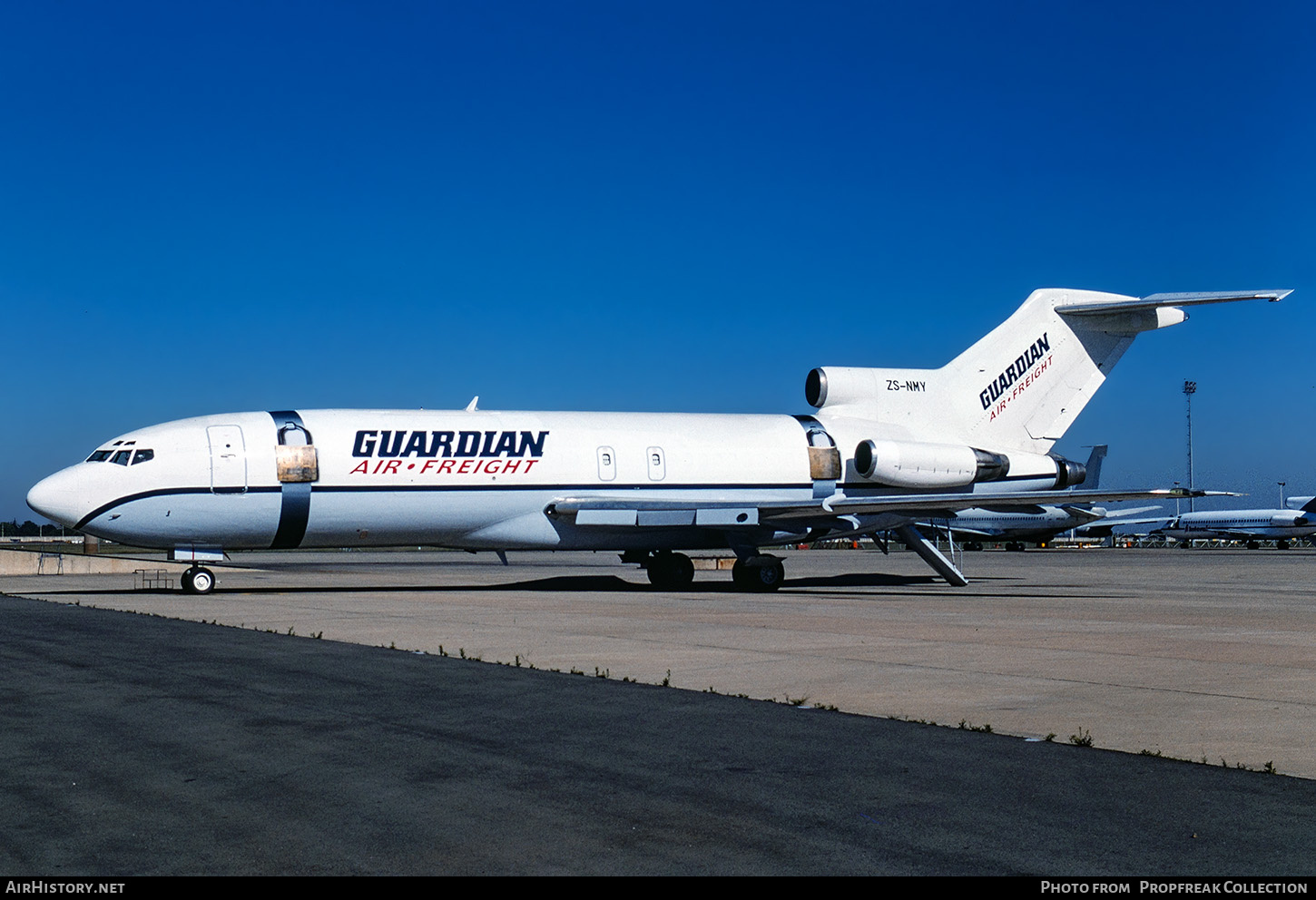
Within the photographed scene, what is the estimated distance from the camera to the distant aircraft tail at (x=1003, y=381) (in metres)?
34.6

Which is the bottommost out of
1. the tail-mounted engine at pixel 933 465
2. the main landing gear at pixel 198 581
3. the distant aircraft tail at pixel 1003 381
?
the main landing gear at pixel 198 581

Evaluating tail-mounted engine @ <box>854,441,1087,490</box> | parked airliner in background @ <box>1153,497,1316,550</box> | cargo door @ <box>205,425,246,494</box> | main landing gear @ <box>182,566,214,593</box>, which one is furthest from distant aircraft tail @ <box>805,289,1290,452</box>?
parked airliner in background @ <box>1153,497,1316,550</box>

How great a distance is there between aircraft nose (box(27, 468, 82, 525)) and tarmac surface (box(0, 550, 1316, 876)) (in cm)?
804

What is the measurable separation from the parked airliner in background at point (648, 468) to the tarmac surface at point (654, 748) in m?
8.34

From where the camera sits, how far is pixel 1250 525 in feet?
330

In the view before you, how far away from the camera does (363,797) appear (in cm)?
711

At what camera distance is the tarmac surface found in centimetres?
604

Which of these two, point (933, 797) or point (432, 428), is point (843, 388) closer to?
point (432, 428)

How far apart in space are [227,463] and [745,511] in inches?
484

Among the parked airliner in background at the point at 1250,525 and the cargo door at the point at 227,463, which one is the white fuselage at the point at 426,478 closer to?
the cargo door at the point at 227,463

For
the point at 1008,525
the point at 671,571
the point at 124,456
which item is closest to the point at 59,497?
the point at 124,456

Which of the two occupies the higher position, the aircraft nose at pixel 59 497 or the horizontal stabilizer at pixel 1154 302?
the horizontal stabilizer at pixel 1154 302

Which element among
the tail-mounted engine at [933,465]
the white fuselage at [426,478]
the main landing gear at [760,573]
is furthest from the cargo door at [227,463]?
the tail-mounted engine at [933,465]

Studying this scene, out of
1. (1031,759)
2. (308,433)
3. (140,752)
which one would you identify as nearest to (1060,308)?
(308,433)
